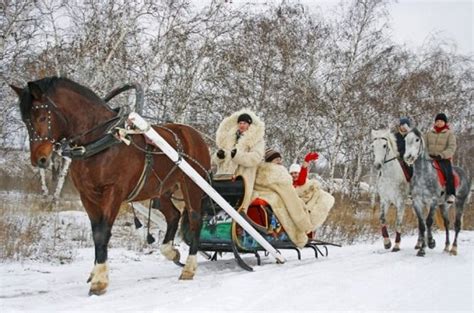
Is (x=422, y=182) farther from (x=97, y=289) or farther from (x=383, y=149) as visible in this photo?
(x=97, y=289)

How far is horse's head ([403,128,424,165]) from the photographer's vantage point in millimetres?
8547

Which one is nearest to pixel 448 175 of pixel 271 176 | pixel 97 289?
pixel 271 176

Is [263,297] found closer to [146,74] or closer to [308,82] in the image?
[146,74]

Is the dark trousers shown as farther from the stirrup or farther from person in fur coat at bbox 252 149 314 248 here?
person in fur coat at bbox 252 149 314 248

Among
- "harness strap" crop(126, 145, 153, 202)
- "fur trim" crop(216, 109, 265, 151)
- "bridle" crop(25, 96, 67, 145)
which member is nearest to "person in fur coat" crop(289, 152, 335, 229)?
"fur trim" crop(216, 109, 265, 151)

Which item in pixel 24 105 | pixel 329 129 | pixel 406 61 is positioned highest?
pixel 406 61

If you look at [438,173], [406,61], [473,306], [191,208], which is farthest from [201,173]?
[406,61]

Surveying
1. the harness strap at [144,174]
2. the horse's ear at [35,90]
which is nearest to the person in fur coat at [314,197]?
the harness strap at [144,174]

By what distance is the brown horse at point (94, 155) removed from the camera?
4.70m

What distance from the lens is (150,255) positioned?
25.8 feet

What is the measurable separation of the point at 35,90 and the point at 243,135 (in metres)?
2.87

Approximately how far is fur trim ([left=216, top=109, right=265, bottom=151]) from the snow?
1.58m

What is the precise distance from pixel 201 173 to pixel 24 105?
2.39m

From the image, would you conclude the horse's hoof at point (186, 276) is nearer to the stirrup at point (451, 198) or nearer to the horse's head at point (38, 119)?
the horse's head at point (38, 119)
